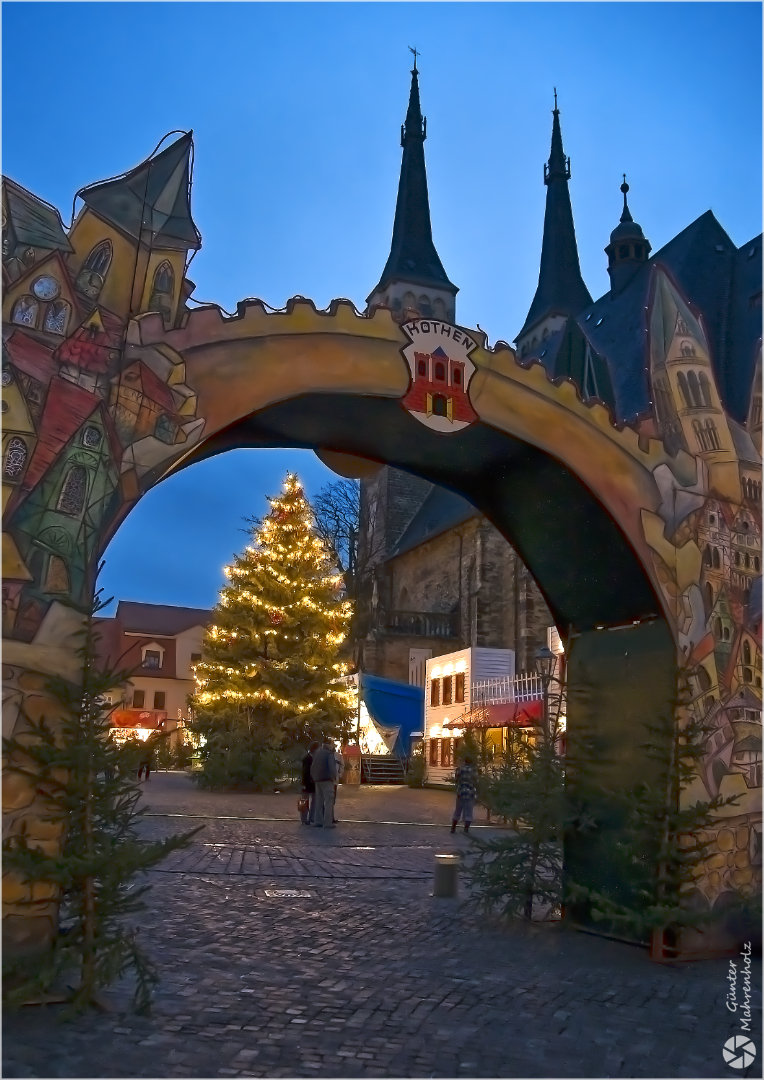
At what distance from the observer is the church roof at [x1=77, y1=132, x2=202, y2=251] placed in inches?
216

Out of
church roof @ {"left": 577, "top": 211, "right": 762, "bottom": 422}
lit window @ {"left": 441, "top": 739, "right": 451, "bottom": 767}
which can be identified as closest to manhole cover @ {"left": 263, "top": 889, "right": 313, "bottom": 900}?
church roof @ {"left": 577, "top": 211, "right": 762, "bottom": 422}

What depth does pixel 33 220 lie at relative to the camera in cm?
523

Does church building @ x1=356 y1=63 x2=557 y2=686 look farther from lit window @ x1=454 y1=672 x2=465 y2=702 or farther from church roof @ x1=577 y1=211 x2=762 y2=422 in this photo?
church roof @ x1=577 y1=211 x2=762 y2=422

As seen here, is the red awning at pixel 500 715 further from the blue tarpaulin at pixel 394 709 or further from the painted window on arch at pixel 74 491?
the painted window on arch at pixel 74 491

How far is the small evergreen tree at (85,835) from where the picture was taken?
15.7 ft

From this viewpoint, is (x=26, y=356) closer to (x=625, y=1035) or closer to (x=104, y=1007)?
(x=104, y=1007)

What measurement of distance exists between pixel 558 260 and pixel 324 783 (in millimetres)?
43938

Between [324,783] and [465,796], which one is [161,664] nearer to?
[324,783]

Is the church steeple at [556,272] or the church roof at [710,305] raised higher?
the church steeple at [556,272]

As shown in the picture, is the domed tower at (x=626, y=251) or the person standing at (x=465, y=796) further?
the domed tower at (x=626, y=251)

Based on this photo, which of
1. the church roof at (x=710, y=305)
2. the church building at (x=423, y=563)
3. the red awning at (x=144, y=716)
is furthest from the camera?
the red awning at (x=144, y=716)

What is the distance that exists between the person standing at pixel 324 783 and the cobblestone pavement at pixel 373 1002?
20.1 ft

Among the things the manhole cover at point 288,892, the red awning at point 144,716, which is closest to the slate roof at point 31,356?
the manhole cover at point 288,892

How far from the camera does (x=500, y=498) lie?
799 centimetres
